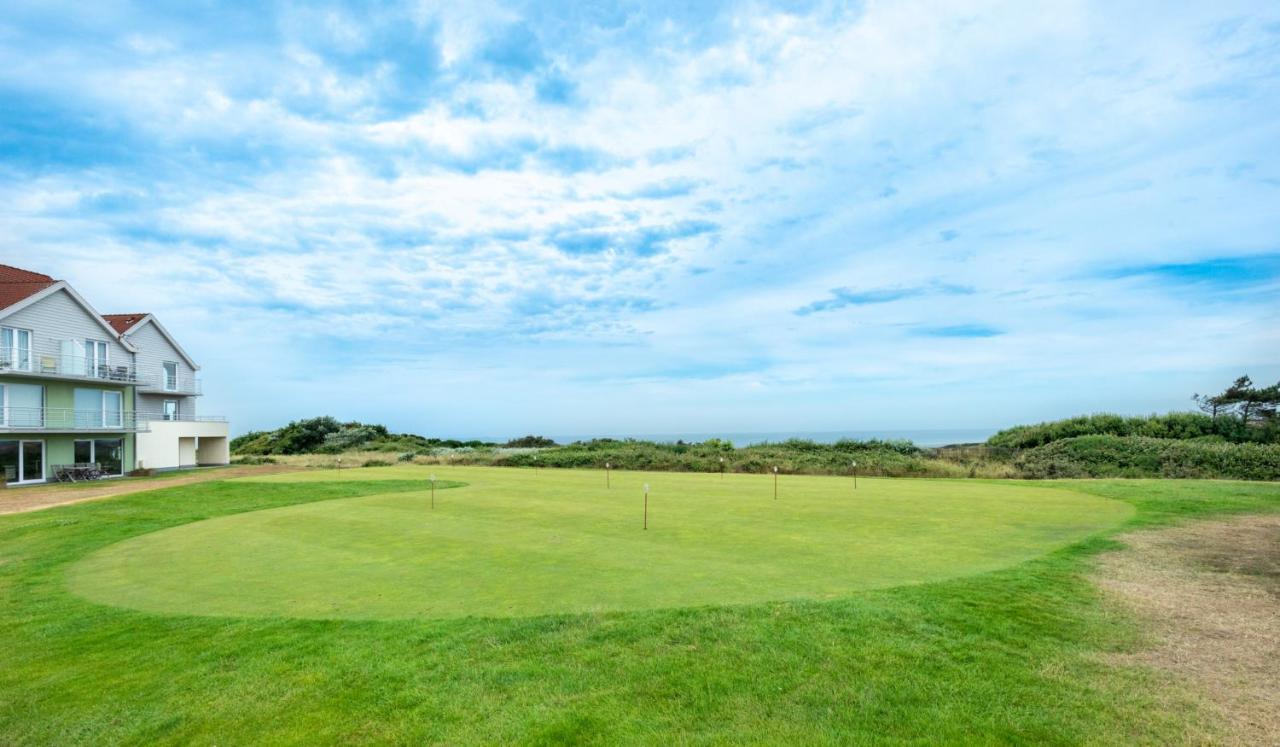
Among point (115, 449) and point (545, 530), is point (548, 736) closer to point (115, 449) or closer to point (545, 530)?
point (545, 530)

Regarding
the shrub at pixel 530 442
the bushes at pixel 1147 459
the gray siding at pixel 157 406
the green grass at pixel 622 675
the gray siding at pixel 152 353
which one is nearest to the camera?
the green grass at pixel 622 675

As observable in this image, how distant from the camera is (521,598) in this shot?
6.52 m

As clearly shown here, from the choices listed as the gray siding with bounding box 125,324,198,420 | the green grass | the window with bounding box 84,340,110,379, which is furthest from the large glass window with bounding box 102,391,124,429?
the green grass

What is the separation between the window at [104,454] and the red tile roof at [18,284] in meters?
6.69

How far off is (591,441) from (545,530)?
1360 inches

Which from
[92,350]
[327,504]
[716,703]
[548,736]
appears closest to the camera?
[548,736]

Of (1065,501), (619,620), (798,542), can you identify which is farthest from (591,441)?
(619,620)

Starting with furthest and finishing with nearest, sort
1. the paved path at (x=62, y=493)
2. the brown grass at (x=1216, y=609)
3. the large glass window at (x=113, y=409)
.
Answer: the large glass window at (x=113, y=409), the paved path at (x=62, y=493), the brown grass at (x=1216, y=609)

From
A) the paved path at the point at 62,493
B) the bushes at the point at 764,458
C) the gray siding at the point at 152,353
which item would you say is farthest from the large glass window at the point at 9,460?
the bushes at the point at 764,458

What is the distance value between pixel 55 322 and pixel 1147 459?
4572 centimetres

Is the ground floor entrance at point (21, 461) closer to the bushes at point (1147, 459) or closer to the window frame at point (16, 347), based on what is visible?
the window frame at point (16, 347)

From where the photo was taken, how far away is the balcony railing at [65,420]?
82.9 feet

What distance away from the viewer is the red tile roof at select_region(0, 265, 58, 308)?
26016mm

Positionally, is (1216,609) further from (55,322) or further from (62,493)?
(55,322)
